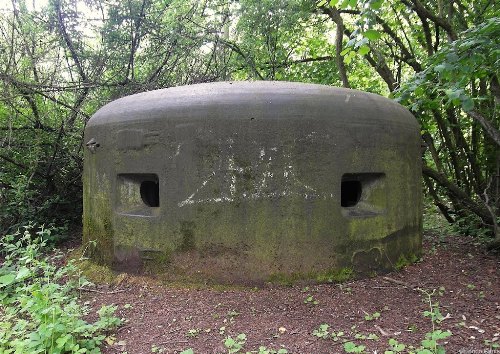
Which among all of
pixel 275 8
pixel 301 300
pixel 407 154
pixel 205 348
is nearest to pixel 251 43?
pixel 275 8

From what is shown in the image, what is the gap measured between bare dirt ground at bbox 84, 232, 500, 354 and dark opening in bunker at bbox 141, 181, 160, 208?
0.80 m

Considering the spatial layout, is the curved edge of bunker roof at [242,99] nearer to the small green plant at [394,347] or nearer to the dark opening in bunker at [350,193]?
the dark opening in bunker at [350,193]

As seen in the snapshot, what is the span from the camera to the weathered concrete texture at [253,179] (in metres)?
3.40

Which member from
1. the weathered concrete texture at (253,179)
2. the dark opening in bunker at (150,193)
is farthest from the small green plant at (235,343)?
the dark opening in bunker at (150,193)

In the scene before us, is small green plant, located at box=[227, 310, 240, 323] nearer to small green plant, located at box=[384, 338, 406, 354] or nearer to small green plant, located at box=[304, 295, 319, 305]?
small green plant, located at box=[304, 295, 319, 305]

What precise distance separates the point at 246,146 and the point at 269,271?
3.29ft

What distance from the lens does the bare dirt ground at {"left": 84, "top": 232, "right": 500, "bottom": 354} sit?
8.62 feet

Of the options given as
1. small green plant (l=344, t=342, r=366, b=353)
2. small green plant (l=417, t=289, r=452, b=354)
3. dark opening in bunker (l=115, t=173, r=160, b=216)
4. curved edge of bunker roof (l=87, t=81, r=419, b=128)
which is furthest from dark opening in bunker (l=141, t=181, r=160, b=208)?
small green plant (l=417, t=289, r=452, b=354)

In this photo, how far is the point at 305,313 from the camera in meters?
3.01

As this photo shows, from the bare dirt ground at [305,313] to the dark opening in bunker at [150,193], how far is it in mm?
803

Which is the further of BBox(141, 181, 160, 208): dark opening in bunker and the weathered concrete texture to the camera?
BBox(141, 181, 160, 208): dark opening in bunker

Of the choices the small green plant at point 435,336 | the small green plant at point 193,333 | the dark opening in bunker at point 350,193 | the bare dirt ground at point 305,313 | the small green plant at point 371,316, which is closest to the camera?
the small green plant at point 435,336

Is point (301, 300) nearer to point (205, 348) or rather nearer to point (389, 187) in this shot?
point (205, 348)

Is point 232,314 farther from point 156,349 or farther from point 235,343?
point 156,349
